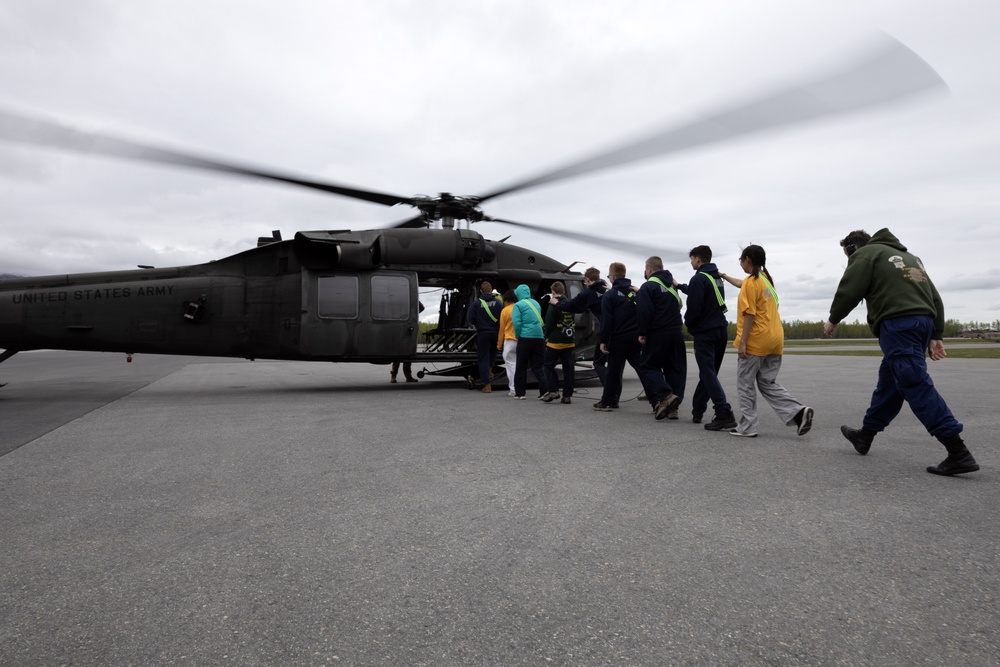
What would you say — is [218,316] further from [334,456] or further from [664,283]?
[664,283]

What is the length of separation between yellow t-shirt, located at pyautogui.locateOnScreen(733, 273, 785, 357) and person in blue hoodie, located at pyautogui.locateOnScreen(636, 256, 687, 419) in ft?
3.78

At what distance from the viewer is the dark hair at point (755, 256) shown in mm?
5969

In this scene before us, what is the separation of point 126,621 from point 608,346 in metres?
6.32

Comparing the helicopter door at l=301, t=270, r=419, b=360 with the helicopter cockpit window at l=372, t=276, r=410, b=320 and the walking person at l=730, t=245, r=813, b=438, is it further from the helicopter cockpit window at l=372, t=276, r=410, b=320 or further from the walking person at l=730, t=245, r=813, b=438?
the walking person at l=730, t=245, r=813, b=438

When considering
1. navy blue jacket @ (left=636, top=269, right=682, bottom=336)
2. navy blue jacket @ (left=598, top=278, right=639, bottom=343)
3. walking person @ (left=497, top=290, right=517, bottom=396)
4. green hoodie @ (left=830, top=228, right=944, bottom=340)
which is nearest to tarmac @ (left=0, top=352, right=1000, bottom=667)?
green hoodie @ (left=830, top=228, right=944, bottom=340)

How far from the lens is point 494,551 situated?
9.00ft

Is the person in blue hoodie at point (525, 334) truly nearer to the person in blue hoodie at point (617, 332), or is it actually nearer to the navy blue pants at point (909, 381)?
the person in blue hoodie at point (617, 332)

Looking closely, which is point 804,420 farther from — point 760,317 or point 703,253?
point 703,253

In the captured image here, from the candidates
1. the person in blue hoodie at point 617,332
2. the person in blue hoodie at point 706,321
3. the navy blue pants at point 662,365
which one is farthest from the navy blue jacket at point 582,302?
the person in blue hoodie at point 706,321

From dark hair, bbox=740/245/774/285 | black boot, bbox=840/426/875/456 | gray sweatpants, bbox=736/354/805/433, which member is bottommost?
black boot, bbox=840/426/875/456

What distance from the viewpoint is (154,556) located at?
8.87 feet

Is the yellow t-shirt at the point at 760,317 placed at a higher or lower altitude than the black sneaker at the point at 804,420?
higher

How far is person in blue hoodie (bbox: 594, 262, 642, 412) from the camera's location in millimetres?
7680

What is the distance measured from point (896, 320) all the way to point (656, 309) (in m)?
2.83
